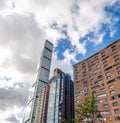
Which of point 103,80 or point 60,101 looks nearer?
point 103,80

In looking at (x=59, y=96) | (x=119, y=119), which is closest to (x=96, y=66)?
(x=119, y=119)

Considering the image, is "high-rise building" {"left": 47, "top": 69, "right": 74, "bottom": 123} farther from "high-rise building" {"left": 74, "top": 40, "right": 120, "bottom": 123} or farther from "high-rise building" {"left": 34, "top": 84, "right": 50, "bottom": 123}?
"high-rise building" {"left": 74, "top": 40, "right": 120, "bottom": 123}

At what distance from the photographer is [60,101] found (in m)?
104

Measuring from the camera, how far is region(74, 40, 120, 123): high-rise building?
52.6 metres

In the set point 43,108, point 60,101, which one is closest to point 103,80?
point 60,101

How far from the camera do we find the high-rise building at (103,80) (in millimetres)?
52591

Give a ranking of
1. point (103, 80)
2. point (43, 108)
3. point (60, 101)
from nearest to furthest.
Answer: point (103, 80) < point (60, 101) < point (43, 108)

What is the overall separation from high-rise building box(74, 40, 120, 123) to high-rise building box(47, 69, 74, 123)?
112 feet

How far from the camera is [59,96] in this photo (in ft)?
351

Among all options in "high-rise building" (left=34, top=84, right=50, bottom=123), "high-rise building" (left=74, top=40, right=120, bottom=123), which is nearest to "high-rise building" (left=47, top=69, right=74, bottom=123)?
"high-rise building" (left=34, top=84, right=50, bottom=123)

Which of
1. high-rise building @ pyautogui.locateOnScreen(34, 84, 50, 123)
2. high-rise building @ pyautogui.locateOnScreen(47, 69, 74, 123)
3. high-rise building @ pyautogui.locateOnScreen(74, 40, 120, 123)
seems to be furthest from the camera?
high-rise building @ pyautogui.locateOnScreen(34, 84, 50, 123)

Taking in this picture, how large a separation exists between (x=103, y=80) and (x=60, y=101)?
51343mm

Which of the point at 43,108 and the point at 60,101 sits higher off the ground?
the point at 60,101

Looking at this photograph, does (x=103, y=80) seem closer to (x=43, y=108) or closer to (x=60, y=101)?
(x=60, y=101)
